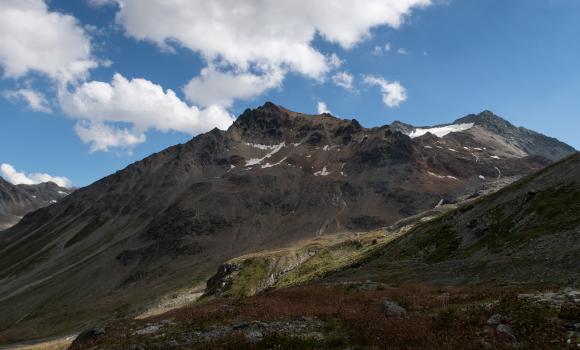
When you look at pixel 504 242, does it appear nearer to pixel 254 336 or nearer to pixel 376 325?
pixel 376 325

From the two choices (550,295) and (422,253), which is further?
(422,253)

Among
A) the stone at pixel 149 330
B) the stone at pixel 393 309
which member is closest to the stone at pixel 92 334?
the stone at pixel 149 330

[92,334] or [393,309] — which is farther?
[92,334]

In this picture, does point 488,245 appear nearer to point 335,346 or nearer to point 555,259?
point 555,259

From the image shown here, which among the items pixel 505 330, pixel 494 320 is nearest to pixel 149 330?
pixel 494 320

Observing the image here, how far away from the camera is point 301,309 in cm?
3052

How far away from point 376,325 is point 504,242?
39.4 metres

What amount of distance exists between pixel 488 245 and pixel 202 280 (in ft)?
491

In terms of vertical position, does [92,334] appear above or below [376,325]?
above

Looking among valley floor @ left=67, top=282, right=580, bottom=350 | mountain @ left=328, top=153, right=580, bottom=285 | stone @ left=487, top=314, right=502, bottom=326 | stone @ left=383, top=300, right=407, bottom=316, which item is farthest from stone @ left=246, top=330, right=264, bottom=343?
mountain @ left=328, top=153, right=580, bottom=285

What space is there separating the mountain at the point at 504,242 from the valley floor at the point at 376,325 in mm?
13827

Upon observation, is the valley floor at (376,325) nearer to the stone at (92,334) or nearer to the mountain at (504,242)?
the stone at (92,334)

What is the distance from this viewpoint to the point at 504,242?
55219 millimetres

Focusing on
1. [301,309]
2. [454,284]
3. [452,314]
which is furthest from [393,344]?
[454,284]
